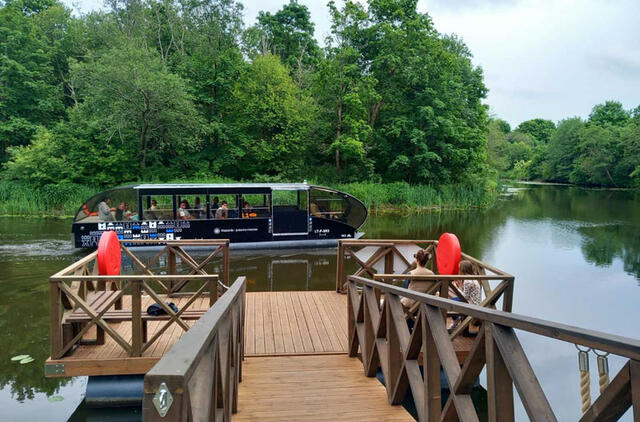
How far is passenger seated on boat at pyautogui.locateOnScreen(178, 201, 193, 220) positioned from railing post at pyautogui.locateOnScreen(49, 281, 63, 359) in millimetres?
10798

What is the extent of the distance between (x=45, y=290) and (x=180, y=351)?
1153cm

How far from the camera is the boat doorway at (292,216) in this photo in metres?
17.1

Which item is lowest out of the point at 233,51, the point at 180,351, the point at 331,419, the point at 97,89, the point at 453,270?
the point at 331,419

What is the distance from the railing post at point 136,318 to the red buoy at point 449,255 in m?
4.15

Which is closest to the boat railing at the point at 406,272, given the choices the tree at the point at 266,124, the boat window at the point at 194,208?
the boat window at the point at 194,208

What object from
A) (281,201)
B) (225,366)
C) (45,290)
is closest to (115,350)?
(225,366)

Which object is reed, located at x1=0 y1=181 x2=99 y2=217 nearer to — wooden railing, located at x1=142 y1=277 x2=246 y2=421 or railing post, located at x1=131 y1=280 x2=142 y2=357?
railing post, located at x1=131 y1=280 x2=142 y2=357

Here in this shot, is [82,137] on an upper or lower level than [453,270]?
upper

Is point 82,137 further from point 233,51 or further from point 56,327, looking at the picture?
point 56,327

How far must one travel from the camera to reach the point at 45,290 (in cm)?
1135

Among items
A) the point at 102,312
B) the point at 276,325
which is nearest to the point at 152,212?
the point at 276,325

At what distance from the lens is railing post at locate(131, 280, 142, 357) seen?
5.36m

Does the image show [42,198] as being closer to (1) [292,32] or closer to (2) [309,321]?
(2) [309,321]

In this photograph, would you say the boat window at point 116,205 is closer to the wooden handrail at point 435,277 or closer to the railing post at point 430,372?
the wooden handrail at point 435,277
